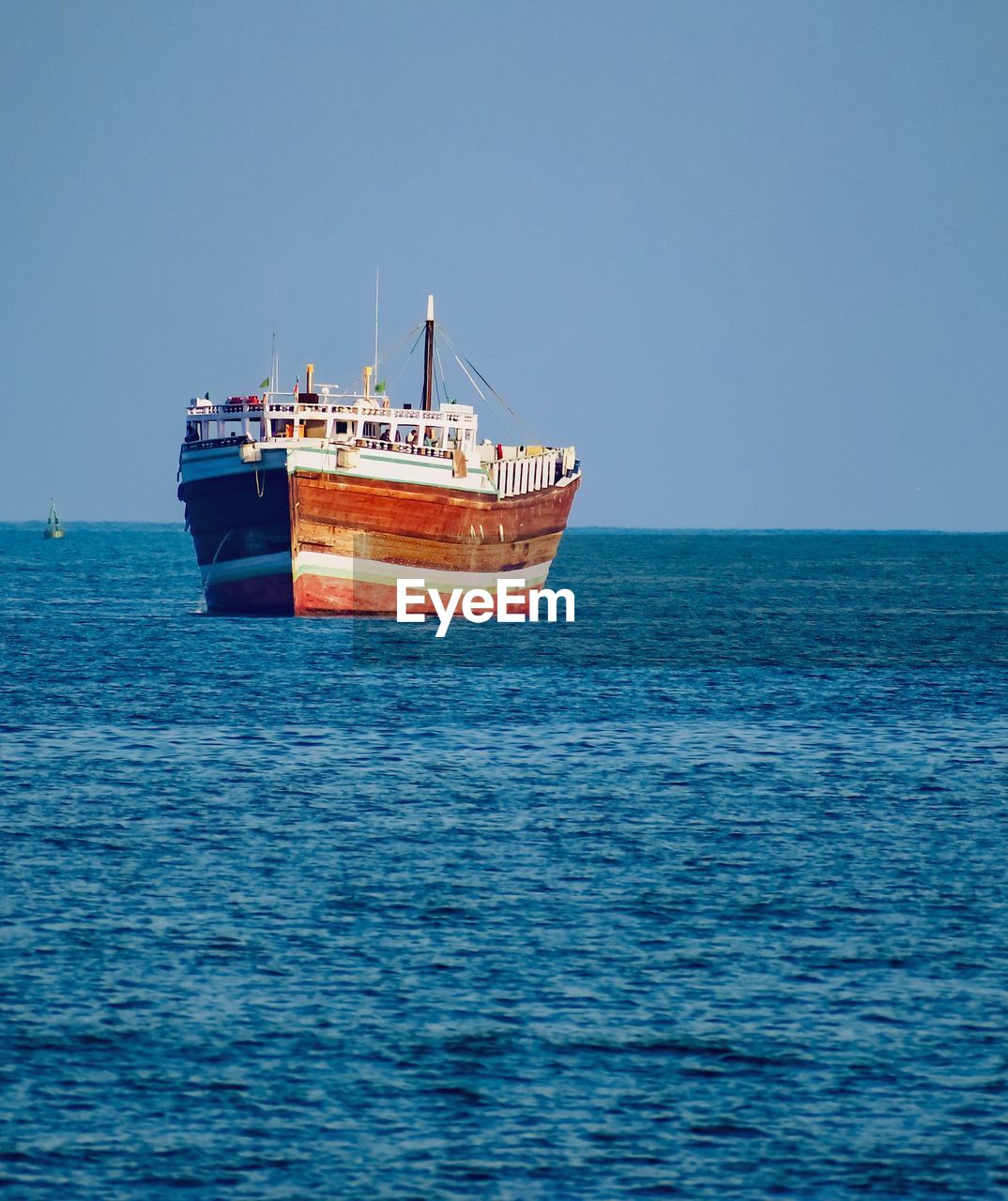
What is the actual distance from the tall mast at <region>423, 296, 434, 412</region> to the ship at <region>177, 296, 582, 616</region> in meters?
11.8

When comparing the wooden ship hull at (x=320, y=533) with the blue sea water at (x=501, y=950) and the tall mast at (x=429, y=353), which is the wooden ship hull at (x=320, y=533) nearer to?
the tall mast at (x=429, y=353)

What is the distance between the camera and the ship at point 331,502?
7862 cm

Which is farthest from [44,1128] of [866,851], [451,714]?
[451,714]

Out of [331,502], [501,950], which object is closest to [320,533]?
[331,502]

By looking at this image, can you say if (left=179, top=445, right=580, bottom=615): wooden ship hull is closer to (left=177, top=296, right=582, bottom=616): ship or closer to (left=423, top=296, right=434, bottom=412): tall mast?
(left=177, top=296, right=582, bottom=616): ship

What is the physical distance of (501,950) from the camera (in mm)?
24984

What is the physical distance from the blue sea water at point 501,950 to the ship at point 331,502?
79.3 ft

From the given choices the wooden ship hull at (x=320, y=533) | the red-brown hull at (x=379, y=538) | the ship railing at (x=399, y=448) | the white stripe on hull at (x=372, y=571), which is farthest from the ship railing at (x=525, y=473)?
the ship railing at (x=399, y=448)

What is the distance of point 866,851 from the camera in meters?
32.2

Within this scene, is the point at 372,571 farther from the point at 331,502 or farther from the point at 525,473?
the point at 525,473

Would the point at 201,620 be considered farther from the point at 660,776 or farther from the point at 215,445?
the point at 660,776

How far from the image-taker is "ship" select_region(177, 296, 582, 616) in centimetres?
7862

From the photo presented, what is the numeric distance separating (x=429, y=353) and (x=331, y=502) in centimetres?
2905

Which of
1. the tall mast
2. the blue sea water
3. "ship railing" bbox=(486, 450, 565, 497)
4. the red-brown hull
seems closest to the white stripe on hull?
the red-brown hull
